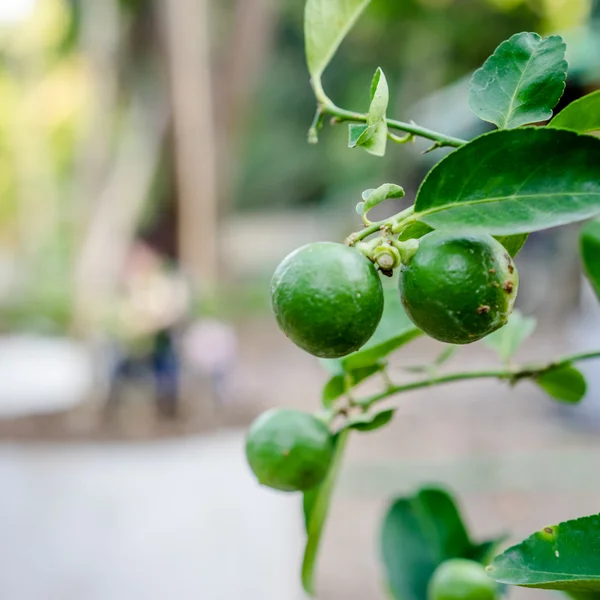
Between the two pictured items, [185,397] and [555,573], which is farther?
→ [185,397]

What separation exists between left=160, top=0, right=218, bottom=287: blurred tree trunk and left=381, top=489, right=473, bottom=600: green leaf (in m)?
3.00

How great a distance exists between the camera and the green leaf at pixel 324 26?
43 centimetres

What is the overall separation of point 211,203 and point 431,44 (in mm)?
6972

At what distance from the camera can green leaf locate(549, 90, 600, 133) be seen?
0.99ft

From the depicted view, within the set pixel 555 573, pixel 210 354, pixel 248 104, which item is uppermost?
pixel 248 104

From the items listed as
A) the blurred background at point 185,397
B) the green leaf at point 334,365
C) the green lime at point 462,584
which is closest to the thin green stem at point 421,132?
the green leaf at point 334,365

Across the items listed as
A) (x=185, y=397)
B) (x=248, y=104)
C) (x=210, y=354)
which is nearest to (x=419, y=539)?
(x=210, y=354)

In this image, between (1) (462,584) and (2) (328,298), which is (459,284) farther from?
(1) (462,584)

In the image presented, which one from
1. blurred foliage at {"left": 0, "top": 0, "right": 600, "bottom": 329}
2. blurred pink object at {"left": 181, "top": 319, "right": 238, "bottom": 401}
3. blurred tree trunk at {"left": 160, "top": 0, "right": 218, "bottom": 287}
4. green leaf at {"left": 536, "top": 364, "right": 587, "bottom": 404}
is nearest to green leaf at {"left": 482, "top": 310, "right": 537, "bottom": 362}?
green leaf at {"left": 536, "top": 364, "right": 587, "bottom": 404}

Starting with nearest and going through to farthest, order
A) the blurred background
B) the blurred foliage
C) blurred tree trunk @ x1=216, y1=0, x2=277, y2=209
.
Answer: the blurred background, blurred tree trunk @ x1=216, y1=0, x2=277, y2=209, the blurred foliage

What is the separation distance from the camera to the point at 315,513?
43cm

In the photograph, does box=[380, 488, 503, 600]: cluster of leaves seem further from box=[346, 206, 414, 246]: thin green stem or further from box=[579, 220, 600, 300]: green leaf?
box=[346, 206, 414, 246]: thin green stem

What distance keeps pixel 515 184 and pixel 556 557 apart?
0.14m

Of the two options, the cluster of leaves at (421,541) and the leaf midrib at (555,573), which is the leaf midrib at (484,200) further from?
the cluster of leaves at (421,541)
